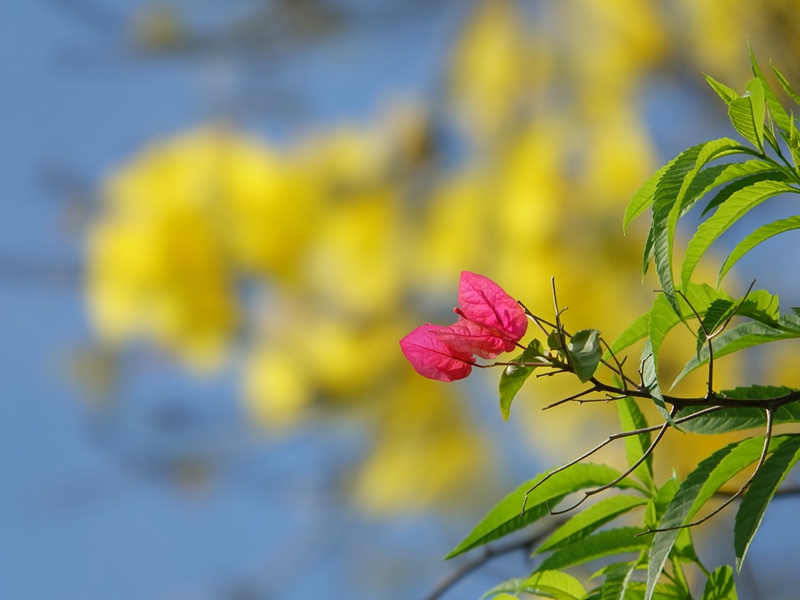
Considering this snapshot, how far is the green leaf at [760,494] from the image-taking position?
193 mm

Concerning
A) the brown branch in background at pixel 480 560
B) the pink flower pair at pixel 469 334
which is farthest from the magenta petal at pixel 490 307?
the brown branch in background at pixel 480 560

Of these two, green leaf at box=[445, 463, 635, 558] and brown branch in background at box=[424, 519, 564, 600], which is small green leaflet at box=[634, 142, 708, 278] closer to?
green leaf at box=[445, 463, 635, 558]

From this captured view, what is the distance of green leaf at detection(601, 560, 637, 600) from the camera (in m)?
0.23

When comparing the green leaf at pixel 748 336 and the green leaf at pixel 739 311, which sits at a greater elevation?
the green leaf at pixel 739 311

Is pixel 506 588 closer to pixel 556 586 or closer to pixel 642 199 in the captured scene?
pixel 556 586

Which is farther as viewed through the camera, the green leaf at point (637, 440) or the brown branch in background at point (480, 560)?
the brown branch in background at point (480, 560)

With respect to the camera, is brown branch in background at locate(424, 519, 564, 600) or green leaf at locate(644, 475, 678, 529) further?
brown branch in background at locate(424, 519, 564, 600)

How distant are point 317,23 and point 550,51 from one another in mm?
530

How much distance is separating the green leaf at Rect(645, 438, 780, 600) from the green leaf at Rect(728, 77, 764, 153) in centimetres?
9

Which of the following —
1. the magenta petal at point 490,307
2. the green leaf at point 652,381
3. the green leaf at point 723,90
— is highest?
the green leaf at point 723,90

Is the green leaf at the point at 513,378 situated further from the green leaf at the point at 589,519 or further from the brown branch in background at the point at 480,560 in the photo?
the brown branch in background at the point at 480,560

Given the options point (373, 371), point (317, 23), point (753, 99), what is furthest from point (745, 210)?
point (317, 23)

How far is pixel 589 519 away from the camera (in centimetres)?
26

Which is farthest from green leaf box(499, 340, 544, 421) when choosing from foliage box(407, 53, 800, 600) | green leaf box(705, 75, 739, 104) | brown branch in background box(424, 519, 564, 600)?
brown branch in background box(424, 519, 564, 600)
